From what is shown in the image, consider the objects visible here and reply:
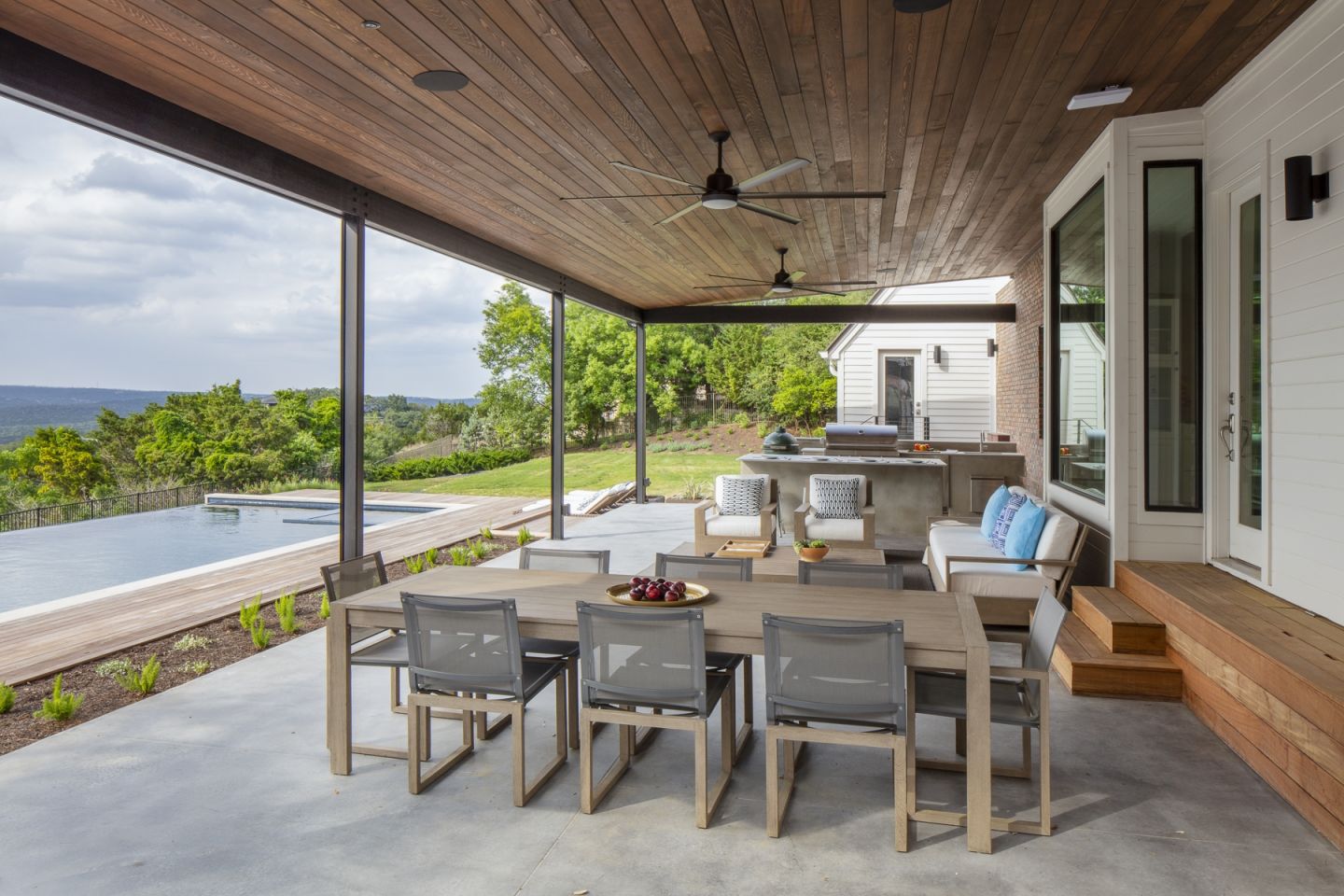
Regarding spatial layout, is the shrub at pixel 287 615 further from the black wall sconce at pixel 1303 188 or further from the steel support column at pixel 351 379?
the black wall sconce at pixel 1303 188

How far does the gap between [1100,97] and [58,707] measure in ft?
19.4

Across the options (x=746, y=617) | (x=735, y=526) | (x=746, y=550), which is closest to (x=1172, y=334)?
(x=746, y=550)

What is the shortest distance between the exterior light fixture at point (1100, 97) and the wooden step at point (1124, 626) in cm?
274

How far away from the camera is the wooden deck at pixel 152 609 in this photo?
4668mm

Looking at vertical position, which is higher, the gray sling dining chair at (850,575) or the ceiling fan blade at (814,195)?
the ceiling fan blade at (814,195)

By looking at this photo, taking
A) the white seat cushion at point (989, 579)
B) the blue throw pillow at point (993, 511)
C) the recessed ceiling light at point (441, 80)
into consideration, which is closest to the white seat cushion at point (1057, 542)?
the white seat cushion at point (989, 579)

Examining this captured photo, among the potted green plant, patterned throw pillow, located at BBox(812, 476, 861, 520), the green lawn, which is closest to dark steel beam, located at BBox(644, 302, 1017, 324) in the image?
patterned throw pillow, located at BBox(812, 476, 861, 520)

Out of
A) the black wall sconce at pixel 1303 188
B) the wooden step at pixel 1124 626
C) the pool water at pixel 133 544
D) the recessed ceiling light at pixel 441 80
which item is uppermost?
the recessed ceiling light at pixel 441 80

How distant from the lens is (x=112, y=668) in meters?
4.43

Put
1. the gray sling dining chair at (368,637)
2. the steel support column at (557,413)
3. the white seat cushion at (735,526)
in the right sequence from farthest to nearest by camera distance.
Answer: the steel support column at (557,413) < the white seat cushion at (735,526) < the gray sling dining chair at (368,637)

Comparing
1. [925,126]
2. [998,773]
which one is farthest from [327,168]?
[998,773]

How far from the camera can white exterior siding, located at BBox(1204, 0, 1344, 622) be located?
334 centimetres

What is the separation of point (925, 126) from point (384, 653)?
3973mm

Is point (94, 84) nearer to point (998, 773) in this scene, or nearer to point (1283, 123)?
point (998, 773)
